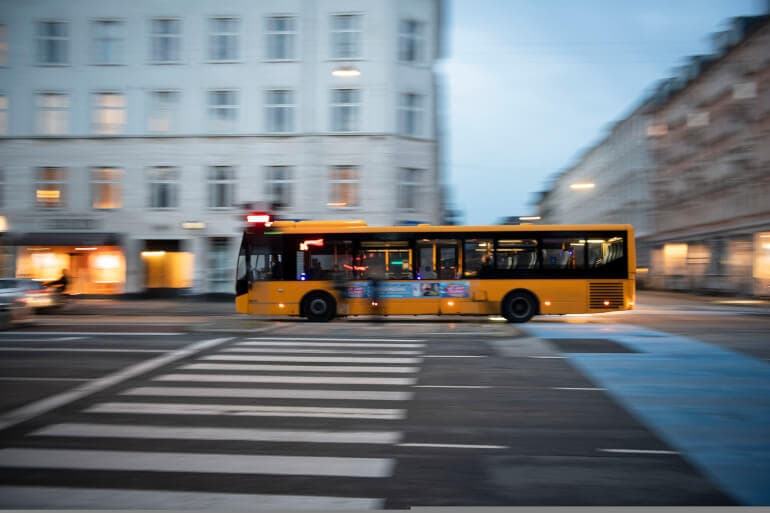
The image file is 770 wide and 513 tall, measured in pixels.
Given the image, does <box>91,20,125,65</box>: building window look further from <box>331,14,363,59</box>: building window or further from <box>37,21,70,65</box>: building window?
<box>331,14,363,59</box>: building window

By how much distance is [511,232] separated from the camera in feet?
61.7

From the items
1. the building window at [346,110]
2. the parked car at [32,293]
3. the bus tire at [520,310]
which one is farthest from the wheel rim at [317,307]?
the building window at [346,110]

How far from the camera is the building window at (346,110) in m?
30.6

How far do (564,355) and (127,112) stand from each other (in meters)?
27.3

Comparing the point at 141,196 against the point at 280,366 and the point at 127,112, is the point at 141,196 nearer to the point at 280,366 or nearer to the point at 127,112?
the point at 127,112

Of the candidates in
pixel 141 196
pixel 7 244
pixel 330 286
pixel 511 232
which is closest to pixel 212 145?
pixel 141 196

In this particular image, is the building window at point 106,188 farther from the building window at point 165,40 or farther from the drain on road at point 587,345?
the drain on road at point 587,345

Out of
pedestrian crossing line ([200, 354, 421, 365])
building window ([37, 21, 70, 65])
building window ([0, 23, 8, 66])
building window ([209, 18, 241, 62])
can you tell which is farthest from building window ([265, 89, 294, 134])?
pedestrian crossing line ([200, 354, 421, 365])

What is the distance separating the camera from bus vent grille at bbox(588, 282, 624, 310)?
18188mm

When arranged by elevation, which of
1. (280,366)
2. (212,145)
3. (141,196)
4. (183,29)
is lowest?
(280,366)

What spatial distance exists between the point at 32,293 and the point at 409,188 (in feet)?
56.6

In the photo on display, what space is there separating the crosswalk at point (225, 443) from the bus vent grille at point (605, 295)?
9.84 meters

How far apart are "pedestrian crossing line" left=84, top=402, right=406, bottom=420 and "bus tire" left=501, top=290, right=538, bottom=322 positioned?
11641 millimetres

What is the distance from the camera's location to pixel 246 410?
7.47 m
